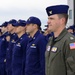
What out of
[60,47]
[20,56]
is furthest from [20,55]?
[60,47]

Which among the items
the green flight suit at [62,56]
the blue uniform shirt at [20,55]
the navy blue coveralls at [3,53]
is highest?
the green flight suit at [62,56]

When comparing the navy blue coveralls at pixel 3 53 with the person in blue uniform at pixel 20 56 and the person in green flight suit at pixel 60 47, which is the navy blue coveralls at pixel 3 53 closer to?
the person in blue uniform at pixel 20 56

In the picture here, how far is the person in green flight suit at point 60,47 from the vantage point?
3.74 metres

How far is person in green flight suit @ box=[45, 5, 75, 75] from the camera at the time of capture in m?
3.74

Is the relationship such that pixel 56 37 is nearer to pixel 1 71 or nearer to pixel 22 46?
pixel 22 46

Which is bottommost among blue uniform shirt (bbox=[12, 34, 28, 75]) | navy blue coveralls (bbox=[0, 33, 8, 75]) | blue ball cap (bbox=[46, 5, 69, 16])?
navy blue coveralls (bbox=[0, 33, 8, 75])

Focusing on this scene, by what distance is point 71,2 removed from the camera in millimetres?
11523

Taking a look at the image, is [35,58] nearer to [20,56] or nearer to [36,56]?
[36,56]

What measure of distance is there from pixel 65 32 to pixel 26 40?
253 cm

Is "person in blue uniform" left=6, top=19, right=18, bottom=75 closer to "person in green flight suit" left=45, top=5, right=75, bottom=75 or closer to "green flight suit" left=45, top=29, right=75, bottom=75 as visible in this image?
"person in green flight suit" left=45, top=5, right=75, bottom=75

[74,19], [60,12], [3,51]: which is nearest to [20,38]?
[3,51]

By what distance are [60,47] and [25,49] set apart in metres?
2.53

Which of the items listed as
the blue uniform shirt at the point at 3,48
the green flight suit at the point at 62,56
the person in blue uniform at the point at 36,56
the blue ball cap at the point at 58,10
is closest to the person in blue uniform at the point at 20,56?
the person in blue uniform at the point at 36,56

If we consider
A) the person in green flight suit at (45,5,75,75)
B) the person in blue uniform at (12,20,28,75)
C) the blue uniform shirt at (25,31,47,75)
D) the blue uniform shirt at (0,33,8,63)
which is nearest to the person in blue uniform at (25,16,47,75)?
the blue uniform shirt at (25,31,47,75)
